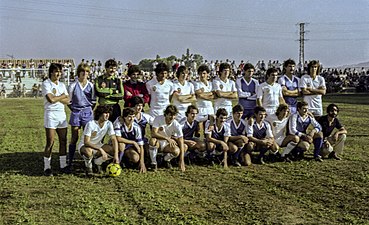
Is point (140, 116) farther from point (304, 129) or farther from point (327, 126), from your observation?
point (327, 126)

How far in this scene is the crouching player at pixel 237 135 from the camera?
26.8 feet

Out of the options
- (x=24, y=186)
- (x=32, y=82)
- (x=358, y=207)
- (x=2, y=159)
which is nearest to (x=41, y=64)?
(x=32, y=82)

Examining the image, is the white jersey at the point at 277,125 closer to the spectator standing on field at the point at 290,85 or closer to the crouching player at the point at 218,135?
the spectator standing on field at the point at 290,85

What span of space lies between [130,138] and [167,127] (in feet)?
2.08

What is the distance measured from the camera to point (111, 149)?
7.53m

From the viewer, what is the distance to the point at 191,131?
8.35 meters

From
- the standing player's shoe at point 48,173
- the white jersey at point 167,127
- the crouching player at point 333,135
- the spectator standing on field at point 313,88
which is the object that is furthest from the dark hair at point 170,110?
the crouching player at point 333,135

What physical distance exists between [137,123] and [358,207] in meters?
3.78

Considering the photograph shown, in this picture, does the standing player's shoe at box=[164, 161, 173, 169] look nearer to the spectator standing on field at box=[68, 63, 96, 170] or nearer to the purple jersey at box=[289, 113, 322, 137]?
the spectator standing on field at box=[68, 63, 96, 170]

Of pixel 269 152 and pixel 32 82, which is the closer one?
pixel 269 152

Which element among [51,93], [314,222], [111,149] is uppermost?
[51,93]

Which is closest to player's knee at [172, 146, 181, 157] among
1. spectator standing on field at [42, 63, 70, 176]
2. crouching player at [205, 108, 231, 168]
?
crouching player at [205, 108, 231, 168]

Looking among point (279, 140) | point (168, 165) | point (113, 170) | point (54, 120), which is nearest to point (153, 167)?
point (168, 165)

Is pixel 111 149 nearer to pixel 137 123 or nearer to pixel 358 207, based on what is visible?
pixel 137 123
